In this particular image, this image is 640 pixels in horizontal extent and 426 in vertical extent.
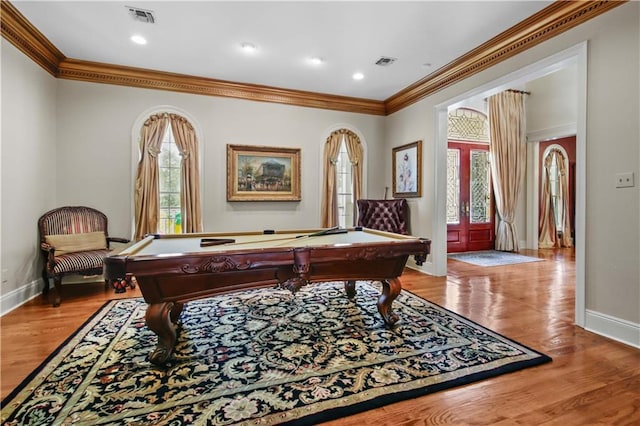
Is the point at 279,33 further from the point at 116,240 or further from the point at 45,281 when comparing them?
the point at 45,281

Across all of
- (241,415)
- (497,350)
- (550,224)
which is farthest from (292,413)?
(550,224)

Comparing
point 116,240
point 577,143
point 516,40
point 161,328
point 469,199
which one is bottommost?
point 161,328

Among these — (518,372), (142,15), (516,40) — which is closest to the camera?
(518,372)

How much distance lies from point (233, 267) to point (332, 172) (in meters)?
3.52

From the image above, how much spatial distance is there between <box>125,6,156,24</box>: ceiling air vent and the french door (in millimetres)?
5686

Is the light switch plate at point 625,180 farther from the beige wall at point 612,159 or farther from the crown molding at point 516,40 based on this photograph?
the crown molding at point 516,40

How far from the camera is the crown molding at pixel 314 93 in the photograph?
9.26 ft

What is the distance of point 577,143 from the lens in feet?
9.09

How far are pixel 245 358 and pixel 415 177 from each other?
12.5 feet

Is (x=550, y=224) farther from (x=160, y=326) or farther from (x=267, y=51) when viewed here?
(x=160, y=326)

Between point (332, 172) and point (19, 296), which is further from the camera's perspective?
point (332, 172)

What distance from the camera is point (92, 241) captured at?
12.7 feet

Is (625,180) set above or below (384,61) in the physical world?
below

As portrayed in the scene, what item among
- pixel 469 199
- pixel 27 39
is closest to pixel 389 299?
pixel 27 39
